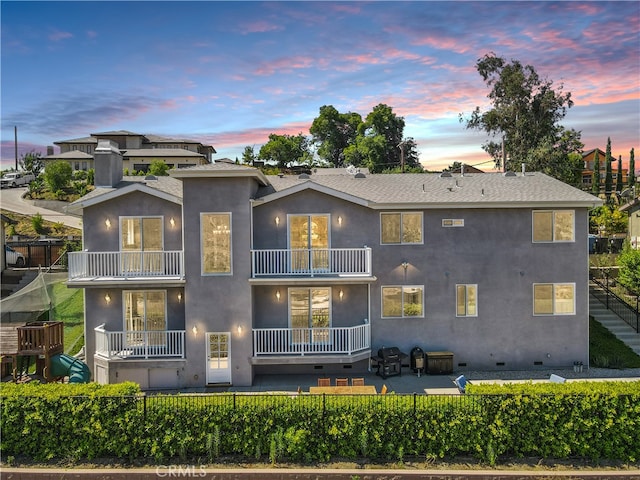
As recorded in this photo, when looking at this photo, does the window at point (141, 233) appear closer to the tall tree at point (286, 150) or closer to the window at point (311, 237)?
the window at point (311, 237)

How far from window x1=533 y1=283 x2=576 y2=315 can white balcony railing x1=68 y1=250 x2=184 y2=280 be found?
13.3 meters

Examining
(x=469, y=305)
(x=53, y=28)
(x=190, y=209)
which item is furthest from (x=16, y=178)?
(x=469, y=305)

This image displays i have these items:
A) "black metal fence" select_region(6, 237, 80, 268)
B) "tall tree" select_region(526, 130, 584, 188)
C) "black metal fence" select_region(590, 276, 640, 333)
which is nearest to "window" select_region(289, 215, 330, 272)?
"black metal fence" select_region(590, 276, 640, 333)

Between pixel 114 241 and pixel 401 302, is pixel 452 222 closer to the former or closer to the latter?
pixel 401 302

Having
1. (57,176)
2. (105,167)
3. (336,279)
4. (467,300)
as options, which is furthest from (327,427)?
(57,176)

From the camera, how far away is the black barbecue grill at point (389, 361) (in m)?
17.9

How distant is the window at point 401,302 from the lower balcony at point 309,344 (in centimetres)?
132

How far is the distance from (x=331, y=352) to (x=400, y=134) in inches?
2189

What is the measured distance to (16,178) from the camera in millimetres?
74250

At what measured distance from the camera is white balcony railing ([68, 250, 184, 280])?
17.7 m

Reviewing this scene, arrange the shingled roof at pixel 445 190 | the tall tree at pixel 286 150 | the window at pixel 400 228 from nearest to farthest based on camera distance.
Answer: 1. the shingled roof at pixel 445 190
2. the window at pixel 400 228
3. the tall tree at pixel 286 150

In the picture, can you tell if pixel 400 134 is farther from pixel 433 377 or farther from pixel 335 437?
pixel 335 437

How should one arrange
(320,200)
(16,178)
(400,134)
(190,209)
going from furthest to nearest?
(16,178)
(400,134)
(320,200)
(190,209)

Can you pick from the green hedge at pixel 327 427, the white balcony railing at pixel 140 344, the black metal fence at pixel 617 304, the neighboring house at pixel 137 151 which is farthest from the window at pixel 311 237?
the neighboring house at pixel 137 151
